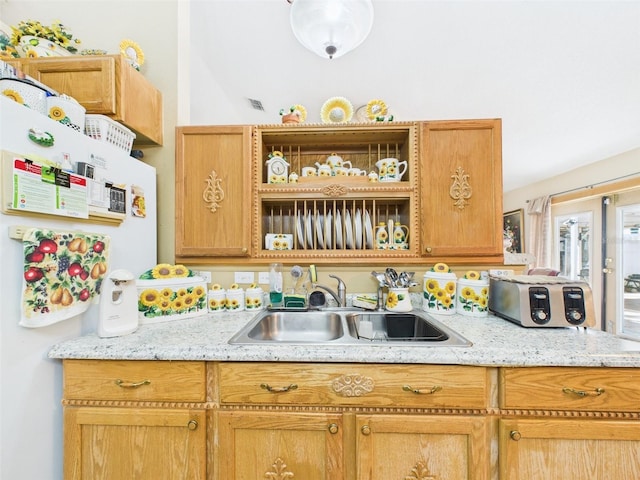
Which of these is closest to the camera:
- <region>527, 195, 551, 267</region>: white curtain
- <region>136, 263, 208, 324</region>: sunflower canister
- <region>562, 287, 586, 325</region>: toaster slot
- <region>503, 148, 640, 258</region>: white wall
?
<region>562, 287, 586, 325</region>: toaster slot

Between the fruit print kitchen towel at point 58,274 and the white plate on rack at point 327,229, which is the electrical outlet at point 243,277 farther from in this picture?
the fruit print kitchen towel at point 58,274

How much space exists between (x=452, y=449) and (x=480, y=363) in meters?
0.30

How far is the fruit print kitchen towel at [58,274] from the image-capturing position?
0.84 m

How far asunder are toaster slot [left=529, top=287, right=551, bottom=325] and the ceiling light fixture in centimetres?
139

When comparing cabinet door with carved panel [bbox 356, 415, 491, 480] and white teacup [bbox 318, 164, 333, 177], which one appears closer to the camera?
cabinet door with carved panel [bbox 356, 415, 491, 480]

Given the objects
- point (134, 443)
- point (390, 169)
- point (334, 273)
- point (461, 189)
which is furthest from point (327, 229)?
point (134, 443)

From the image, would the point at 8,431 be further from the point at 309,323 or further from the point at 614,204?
the point at 614,204

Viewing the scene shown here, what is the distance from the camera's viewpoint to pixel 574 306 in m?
1.12

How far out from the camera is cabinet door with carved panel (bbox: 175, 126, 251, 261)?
1.45 meters

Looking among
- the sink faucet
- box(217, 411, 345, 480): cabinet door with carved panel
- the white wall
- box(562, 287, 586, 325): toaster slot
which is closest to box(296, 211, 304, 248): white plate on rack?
the sink faucet

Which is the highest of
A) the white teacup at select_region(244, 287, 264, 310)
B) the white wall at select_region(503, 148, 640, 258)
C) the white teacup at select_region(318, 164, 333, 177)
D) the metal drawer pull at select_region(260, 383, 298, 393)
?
the white wall at select_region(503, 148, 640, 258)

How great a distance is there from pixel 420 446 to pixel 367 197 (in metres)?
1.09

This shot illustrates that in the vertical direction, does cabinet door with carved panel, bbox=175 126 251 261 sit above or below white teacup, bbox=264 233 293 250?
above

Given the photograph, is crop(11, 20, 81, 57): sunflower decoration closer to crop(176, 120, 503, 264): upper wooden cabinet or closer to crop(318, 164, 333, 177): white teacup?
crop(176, 120, 503, 264): upper wooden cabinet
